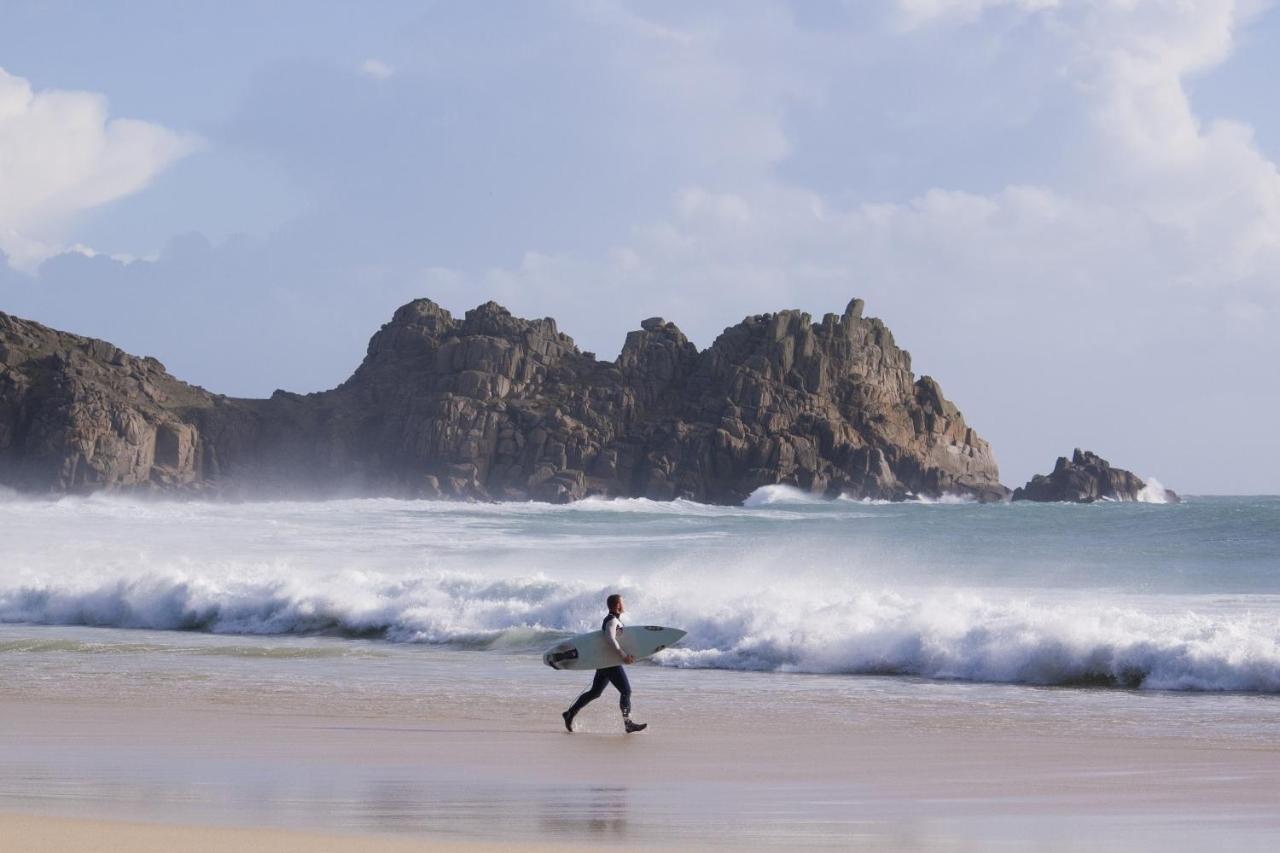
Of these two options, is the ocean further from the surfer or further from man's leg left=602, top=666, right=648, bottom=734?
man's leg left=602, top=666, right=648, bottom=734

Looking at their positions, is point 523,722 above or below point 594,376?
below

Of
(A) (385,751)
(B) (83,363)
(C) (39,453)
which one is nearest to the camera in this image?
(A) (385,751)

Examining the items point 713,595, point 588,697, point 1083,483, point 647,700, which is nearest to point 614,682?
point 588,697

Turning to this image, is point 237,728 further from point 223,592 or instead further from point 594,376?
point 594,376

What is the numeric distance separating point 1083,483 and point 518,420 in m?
47.9

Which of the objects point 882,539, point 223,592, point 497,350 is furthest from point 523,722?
point 497,350

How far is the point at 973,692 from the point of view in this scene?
16.0m

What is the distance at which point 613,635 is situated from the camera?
42.0 ft

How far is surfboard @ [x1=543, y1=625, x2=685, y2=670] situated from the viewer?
12727mm

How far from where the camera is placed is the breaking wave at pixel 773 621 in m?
17.0

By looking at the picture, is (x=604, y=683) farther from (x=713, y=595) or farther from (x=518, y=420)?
(x=518, y=420)

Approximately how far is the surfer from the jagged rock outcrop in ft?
358

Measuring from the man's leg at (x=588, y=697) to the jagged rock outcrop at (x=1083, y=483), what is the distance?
359 ft

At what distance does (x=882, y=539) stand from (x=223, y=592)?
23.9m
